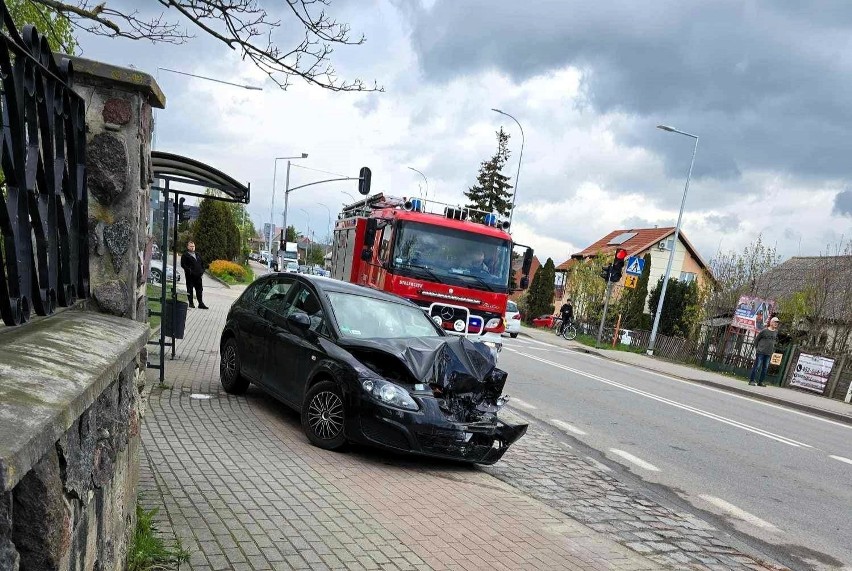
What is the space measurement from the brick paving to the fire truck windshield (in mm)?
5157

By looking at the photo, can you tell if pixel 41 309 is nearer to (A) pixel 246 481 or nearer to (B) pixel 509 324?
(A) pixel 246 481

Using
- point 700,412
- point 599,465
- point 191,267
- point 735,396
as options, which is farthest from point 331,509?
point 735,396

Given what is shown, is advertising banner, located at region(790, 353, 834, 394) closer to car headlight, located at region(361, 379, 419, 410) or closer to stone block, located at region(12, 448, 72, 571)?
car headlight, located at region(361, 379, 419, 410)

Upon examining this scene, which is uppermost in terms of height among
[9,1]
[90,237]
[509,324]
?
[9,1]

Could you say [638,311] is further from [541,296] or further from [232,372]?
[232,372]

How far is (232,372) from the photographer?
826 cm

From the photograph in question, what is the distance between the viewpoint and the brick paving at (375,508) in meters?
4.07

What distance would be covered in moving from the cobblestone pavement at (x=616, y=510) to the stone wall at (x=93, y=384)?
3742 millimetres

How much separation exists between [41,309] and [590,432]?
26.4 feet

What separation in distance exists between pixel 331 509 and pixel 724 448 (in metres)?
6.72

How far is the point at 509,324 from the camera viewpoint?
30.2 m

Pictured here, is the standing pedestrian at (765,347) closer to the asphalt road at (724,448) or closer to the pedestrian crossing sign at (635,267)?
the asphalt road at (724,448)

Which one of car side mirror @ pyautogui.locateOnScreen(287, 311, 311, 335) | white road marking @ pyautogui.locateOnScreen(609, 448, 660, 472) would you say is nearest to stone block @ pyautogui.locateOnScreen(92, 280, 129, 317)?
car side mirror @ pyautogui.locateOnScreen(287, 311, 311, 335)

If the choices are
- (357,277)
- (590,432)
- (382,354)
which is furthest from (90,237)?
(357,277)
